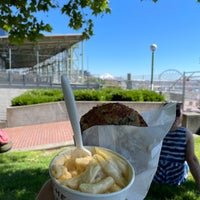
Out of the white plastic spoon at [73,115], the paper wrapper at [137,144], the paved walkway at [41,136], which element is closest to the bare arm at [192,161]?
the paper wrapper at [137,144]

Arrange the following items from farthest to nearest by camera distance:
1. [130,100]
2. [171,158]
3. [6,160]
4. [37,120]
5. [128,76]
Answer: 1. [128,76]
2. [130,100]
3. [37,120]
4. [6,160]
5. [171,158]

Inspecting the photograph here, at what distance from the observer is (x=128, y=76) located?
1942cm

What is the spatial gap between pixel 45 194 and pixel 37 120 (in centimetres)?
962

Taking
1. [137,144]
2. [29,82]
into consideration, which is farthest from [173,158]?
[29,82]

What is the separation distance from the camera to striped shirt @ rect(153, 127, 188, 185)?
122 inches

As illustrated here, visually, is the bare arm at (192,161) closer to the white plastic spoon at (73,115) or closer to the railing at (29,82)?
the white plastic spoon at (73,115)

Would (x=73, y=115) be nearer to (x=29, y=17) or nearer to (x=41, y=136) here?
(x=29, y=17)

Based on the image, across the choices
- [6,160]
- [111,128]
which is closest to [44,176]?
[6,160]

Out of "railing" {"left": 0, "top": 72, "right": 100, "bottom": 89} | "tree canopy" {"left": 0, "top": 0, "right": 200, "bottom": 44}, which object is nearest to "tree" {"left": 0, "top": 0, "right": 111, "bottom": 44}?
"tree canopy" {"left": 0, "top": 0, "right": 200, "bottom": 44}

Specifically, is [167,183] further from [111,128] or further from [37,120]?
[37,120]

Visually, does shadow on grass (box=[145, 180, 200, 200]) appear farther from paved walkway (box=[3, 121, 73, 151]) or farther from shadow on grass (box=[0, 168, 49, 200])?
paved walkway (box=[3, 121, 73, 151])

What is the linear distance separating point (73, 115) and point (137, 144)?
1.10 feet

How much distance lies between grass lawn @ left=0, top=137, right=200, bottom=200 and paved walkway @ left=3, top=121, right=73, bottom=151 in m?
1.20

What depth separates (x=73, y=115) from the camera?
1.15 meters
